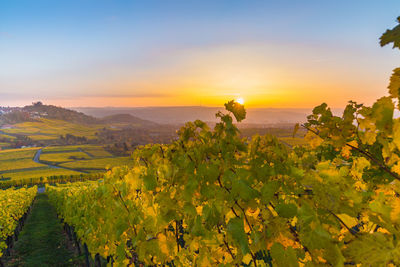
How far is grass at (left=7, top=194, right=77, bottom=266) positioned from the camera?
12281mm

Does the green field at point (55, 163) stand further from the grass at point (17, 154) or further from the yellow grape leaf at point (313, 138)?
the yellow grape leaf at point (313, 138)

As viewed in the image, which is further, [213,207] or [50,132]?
[50,132]

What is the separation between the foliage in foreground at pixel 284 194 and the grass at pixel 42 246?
1309 cm

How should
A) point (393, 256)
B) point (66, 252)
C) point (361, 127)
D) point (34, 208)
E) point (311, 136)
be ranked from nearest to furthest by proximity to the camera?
point (393, 256) < point (361, 127) < point (311, 136) < point (66, 252) < point (34, 208)

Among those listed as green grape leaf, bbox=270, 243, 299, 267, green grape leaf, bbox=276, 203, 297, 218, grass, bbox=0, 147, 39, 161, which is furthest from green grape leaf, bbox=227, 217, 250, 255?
grass, bbox=0, 147, 39, 161

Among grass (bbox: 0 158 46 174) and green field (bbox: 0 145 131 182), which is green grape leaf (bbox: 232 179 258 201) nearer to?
green field (bbox: 0 145 131 182)

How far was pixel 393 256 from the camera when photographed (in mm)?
925

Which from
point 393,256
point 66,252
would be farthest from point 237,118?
point 66,252

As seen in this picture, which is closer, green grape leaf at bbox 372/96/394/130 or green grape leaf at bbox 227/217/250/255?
green grape leaf at bbox 372/96/394/130

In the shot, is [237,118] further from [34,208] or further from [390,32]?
[34,208]

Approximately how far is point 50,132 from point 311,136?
650 feet

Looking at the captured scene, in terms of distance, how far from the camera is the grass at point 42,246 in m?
12.3

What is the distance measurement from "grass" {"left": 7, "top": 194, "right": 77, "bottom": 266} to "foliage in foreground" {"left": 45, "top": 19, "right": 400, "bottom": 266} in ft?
42.9

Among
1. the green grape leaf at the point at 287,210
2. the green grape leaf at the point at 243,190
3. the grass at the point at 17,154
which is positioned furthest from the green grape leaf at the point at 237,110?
the grass at the point at 17,154
